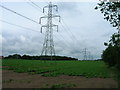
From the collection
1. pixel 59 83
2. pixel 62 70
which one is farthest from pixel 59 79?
pixel 62 70

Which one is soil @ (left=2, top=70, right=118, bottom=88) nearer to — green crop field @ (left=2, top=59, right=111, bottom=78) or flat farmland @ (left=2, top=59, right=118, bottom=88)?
flat farmland @ (left=2, top=59, right=118, bottom=88)

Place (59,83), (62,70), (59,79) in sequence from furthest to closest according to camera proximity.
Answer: (62,70) → (59,79) → (59,83)

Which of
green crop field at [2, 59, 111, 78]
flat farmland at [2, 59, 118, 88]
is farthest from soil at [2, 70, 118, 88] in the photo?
green crop field at [2, 59, 111, 78]

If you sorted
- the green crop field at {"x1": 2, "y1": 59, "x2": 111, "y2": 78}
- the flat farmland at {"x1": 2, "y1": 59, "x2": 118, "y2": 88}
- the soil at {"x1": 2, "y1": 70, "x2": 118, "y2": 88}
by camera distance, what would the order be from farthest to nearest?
1. the green crop field at {"x1": 2, "y1": 59, "x2": 111, "y2": 78}
2. the flat farmland at {"x1": 2, "y1": 59, "x2": 118, "y2": 88}
3. the soil at {"x1": 2, "y1": 70, "x2": 118, "y2": 88}

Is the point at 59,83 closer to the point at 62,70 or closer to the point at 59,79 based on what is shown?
the point at 59,79

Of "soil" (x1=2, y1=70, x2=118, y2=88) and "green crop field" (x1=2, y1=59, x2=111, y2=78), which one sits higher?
"soil" (x1=2, y1=70, x2=118, y2=88)

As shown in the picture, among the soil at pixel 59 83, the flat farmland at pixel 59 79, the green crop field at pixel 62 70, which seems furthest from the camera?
the green crop field at pixel 62 70

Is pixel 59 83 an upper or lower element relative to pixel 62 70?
upper

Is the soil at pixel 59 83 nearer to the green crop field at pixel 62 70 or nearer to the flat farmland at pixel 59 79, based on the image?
the flat farmland at pixel 59 79

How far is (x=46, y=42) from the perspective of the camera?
103 feet

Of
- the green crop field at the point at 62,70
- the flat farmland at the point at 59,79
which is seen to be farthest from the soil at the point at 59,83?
the green crop field at the point at 62,70

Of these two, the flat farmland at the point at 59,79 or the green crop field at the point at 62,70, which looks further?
the green crop field at the point at 62,70

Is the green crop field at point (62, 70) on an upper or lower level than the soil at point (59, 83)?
lower

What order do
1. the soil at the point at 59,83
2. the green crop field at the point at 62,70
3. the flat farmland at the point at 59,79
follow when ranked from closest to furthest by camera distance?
the soil at the point at 59,83 < the flat farmland at the point at 59,79 < the green crop field at the point at 62,70
